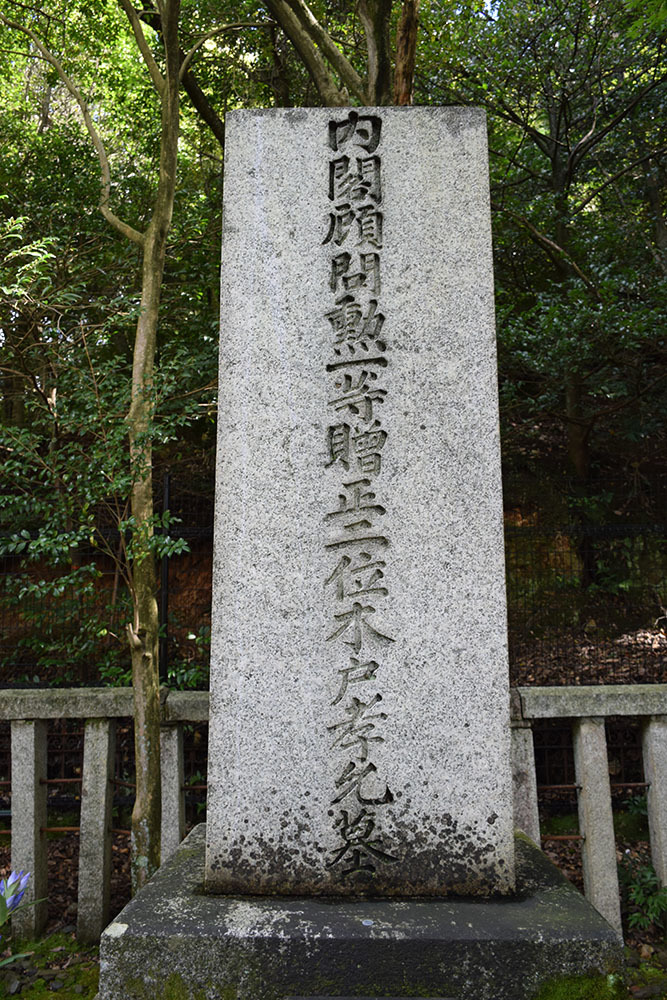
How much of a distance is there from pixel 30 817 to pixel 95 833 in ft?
1.11

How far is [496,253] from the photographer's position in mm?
7715

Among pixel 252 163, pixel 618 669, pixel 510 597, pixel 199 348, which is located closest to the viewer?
pixel 252 163

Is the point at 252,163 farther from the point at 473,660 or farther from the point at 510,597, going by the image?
the point at 510,597

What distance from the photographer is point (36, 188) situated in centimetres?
625

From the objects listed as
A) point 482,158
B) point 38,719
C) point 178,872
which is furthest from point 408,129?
point 38,719

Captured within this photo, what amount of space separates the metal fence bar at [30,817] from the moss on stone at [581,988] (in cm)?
264

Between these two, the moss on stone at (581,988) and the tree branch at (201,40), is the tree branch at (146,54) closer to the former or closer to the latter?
the tree branch at (201,40)

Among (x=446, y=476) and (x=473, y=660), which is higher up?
(x=446, y=476)

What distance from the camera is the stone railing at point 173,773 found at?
11.3 ft

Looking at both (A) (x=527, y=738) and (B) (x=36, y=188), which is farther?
(B) (x=36, y=188)

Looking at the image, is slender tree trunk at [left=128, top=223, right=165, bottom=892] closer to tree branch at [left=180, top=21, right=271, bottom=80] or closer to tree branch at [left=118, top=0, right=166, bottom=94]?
tree branch at [left=118, top=0, right=166, bottom=94]

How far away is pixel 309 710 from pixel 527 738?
5.69 feet

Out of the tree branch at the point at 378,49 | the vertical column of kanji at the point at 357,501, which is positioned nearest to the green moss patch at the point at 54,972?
the vertical column of kanji at the point at 357,501

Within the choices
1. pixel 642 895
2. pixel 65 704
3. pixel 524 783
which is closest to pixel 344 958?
pixel 524 783
